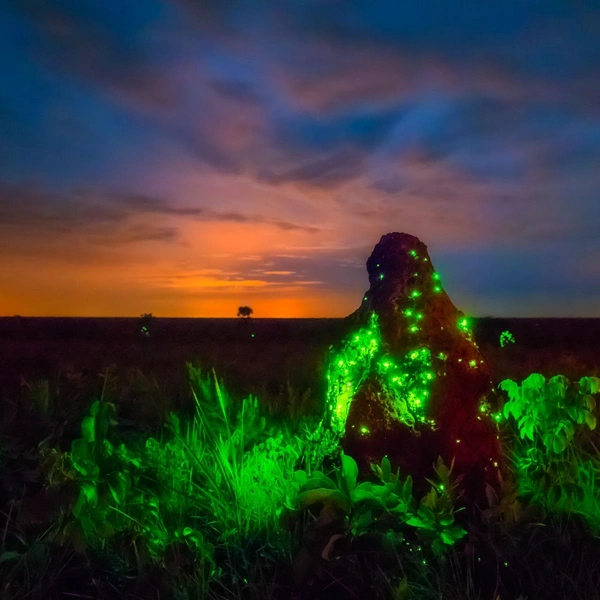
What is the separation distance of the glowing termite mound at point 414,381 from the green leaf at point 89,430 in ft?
5.74

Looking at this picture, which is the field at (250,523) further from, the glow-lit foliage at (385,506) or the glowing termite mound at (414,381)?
the glowing termite mound at (414,381)

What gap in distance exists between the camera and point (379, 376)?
17.0 feet

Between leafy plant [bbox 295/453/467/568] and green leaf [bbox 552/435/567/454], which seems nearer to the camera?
leafy plant [bbox 295/453/467/568]

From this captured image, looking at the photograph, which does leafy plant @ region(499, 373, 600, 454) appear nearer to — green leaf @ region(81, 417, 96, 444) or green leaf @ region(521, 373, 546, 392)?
green leaf @ region(521, 373, 546, 392)

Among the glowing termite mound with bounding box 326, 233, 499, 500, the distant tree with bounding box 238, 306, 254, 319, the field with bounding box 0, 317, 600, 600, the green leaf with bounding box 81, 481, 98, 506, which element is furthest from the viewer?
the distant tree with bounding box 238, 306, 254, 319

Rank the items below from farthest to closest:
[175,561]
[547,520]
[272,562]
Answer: [547,520] < [272,562] < [175,561]

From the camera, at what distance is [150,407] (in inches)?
271

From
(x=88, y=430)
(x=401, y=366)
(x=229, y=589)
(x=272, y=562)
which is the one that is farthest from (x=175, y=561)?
(x=401, y=366)

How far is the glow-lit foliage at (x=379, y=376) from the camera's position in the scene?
5.02 m

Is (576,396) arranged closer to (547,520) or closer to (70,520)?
(547,520)

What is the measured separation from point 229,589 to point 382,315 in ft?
7.31

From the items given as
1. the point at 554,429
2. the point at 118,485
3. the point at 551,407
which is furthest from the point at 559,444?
the point at 118,485

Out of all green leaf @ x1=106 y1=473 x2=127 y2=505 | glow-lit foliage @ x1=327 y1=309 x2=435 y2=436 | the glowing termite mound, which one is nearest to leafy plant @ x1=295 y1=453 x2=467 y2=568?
the glowing termite mound

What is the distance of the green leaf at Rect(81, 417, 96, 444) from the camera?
4766mm
